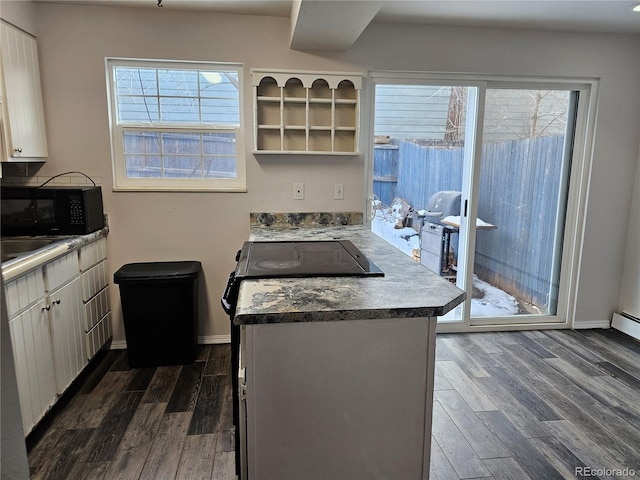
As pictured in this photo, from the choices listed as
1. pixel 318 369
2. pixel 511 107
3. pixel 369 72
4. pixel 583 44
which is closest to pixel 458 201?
pixel 511 107

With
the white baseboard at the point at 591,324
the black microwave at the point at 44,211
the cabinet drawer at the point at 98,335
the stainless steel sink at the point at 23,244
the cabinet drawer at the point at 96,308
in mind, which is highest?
the black microwave at the point at 44,211

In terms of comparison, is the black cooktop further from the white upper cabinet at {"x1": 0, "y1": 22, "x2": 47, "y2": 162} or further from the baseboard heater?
the baseboard heater

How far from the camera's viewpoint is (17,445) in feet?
1.54

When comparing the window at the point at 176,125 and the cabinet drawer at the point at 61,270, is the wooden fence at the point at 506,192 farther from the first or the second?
the cabinet drawer at the point at 61,270

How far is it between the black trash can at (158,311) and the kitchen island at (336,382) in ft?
4.87

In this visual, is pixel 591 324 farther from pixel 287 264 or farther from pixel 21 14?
pixel 21 14

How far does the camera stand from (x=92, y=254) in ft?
8.75

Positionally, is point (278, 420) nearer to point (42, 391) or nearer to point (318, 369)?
point (318, 369)

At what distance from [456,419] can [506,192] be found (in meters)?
1.89

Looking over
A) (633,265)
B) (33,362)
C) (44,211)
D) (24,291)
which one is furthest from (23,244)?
(633,265)

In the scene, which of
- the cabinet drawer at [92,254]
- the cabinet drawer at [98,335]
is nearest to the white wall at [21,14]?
the cabinet drawer at [92,254]

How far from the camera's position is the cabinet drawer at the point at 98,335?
2.59 metres

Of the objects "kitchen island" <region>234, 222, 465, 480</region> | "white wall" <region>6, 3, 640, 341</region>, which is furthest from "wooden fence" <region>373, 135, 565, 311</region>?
"kitchen island" <region>234, 222, 465, 480</region>

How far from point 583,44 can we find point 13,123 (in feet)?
12.6
